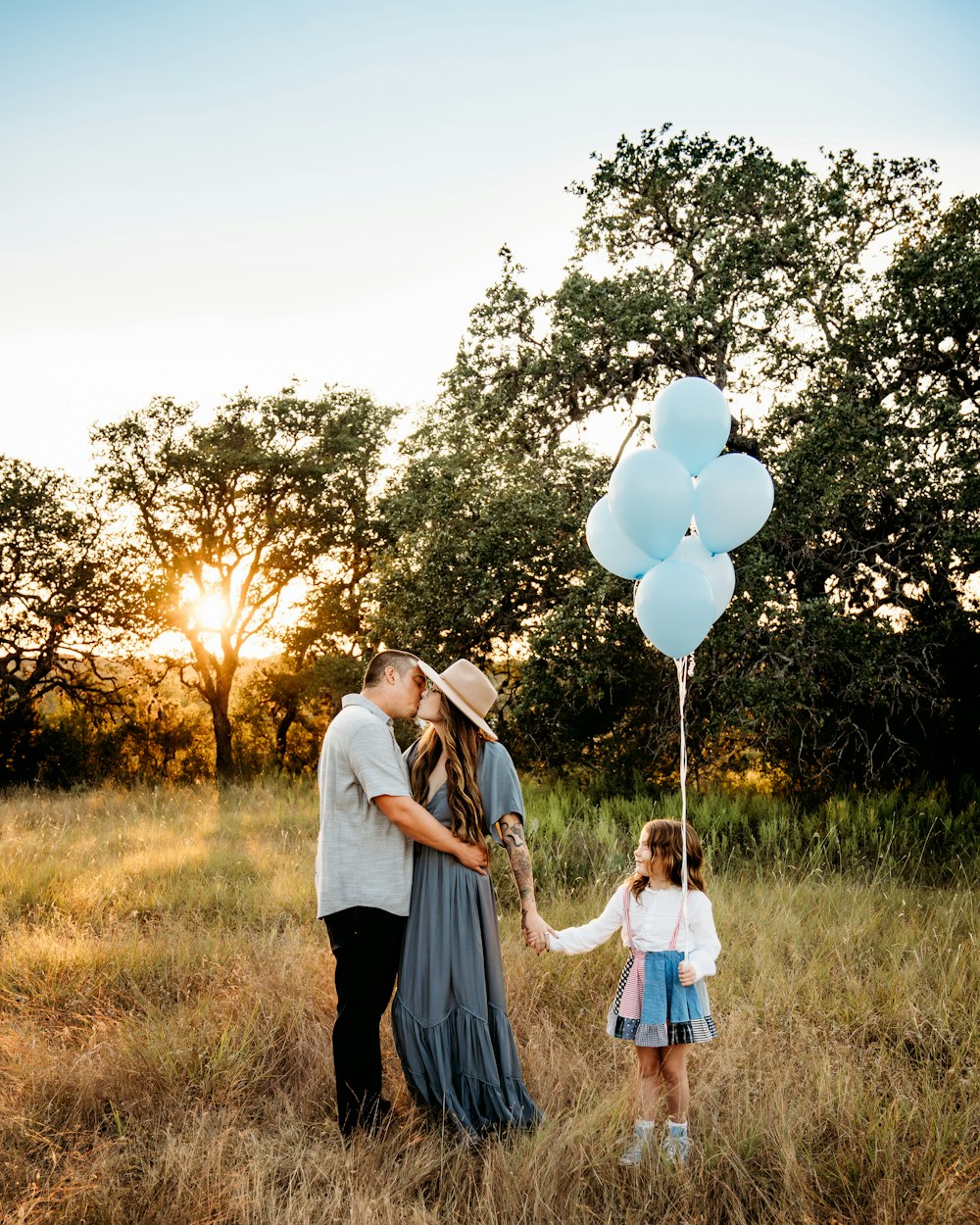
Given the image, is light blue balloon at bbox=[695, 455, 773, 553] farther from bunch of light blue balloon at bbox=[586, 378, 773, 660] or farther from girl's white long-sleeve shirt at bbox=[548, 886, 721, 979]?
girl's white long-sleeve shirt at bbox=[548, 886, 721, 979]

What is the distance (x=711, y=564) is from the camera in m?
4.48

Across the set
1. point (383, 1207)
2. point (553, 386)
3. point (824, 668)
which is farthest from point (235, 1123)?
point (553, 386)

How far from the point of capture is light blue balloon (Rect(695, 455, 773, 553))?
4273 millimetres

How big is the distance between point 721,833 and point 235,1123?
5960mm

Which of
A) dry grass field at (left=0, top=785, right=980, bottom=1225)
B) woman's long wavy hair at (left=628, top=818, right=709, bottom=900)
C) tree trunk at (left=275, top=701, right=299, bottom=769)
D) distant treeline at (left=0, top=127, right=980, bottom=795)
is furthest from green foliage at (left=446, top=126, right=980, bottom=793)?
tree trunk at (left=275, top=701, right=299, bottom=769)

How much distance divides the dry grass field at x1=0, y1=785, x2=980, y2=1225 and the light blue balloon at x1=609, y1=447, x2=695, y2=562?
2.28 m

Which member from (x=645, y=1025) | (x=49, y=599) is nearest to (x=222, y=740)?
(x=49, y=599)

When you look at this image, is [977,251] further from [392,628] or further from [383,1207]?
[383,1207]

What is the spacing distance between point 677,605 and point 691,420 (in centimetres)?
87

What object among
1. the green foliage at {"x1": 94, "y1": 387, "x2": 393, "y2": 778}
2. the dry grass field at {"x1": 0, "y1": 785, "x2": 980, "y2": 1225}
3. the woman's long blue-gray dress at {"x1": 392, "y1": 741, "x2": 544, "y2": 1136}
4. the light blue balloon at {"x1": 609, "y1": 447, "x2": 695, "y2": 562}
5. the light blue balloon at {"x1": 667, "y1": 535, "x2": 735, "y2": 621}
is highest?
the green foliage at {"x1": 94, "y1": 387, "x2": 393, "y2": 778}

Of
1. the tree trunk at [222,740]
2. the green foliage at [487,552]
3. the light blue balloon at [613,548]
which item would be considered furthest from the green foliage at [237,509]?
the light blue balloon at [613,548]

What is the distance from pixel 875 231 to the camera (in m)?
10.4

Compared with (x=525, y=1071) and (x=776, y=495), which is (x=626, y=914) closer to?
(x=525, y=1071)

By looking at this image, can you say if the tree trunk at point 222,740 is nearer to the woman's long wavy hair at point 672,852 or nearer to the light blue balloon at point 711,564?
the light blue balloon at point 711,564
